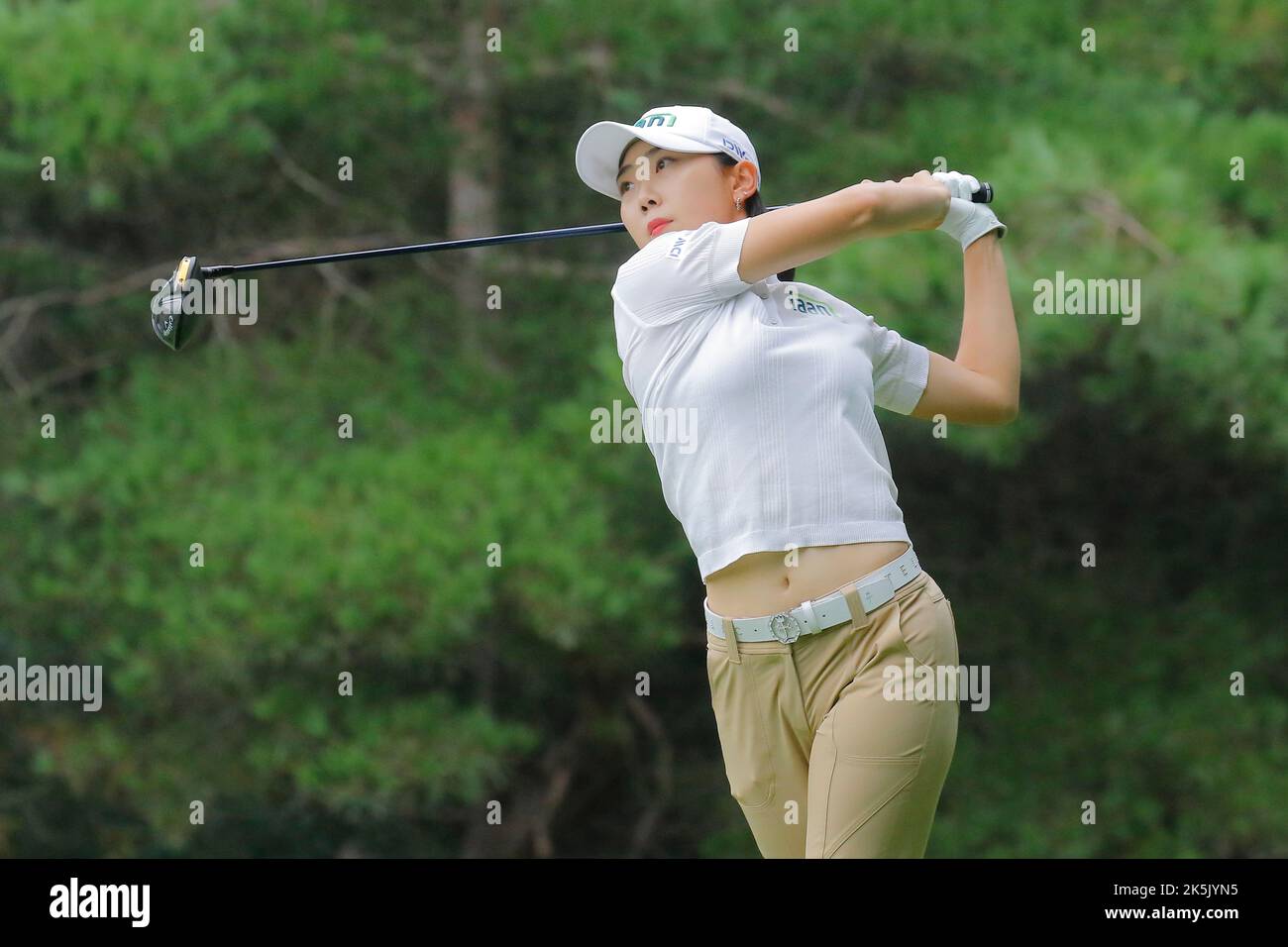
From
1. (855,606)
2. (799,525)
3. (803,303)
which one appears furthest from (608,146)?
(855,606)

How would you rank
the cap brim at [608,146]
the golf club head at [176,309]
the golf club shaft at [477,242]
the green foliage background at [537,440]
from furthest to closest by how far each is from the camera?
the green foliage background at [537,440], the golf club head at [176,309], the golf club shaft at [477,242], the cap brim at [608,146]

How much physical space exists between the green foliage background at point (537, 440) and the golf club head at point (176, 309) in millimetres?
2866

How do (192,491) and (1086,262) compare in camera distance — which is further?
(192,491)

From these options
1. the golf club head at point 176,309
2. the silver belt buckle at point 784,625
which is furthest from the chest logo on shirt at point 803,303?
the golf club head at point 176,309

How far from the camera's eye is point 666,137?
77.3 inches

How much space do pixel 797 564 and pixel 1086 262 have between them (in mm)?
3644

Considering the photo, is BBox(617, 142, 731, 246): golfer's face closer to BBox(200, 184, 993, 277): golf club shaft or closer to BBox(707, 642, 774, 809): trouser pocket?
BBox(200, 184, 993, 277): golf club shaft

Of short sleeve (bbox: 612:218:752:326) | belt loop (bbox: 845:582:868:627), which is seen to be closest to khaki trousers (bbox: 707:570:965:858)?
belt loop (bbox: 845:582:868:627)

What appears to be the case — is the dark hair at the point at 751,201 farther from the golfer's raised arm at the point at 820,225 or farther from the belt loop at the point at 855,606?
the belt loop at the point at 855,606

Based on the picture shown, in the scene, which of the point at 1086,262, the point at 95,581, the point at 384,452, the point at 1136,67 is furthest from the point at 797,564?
the point at 1136,67

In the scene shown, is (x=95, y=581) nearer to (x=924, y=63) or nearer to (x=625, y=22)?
(x=625, y=22)

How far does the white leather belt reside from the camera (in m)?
1.77

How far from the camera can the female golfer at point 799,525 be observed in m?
1.76

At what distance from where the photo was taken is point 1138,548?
254 inches
